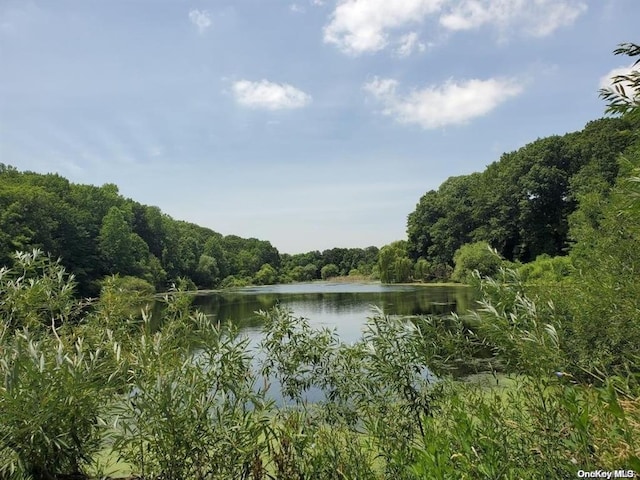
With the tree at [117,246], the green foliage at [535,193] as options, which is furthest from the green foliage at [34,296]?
the tree at [117,246]

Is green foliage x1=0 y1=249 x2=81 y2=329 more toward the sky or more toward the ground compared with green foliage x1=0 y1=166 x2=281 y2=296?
more toward the ground

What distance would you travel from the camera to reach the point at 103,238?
56.2 m

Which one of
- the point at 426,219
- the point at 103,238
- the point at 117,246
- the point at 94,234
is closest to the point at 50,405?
the point at 117,246

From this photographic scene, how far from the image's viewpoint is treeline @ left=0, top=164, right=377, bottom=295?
43156mm

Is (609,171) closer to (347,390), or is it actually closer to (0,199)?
(347,390)

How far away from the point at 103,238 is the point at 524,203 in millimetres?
50770

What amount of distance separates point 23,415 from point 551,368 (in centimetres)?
355

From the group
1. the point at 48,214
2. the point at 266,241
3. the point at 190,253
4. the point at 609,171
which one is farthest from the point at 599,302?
the point at 266,241

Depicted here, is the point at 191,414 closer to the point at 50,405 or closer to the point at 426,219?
the point at 50,405

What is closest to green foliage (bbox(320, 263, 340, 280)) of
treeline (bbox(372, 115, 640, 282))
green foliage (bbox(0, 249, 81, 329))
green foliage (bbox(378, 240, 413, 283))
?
green foliage (bbox(378, 240, 413, 283))

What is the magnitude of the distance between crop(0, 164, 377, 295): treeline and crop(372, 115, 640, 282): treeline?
3340 cm

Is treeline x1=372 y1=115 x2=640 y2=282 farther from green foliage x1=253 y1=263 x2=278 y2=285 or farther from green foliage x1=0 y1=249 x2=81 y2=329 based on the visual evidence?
green foliage x1=253 y1=263 x2=278 y2=285

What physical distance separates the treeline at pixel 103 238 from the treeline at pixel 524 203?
33.4m

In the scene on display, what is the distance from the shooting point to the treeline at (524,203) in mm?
42938
